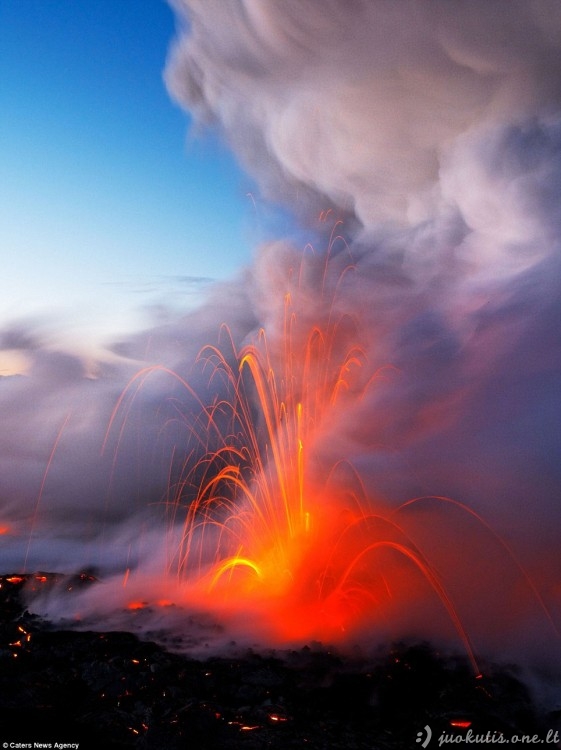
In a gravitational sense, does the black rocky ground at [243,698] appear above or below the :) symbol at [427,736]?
above

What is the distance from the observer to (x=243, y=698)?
2427 cm

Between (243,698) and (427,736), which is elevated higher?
(243,698)

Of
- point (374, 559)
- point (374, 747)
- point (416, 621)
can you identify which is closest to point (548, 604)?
point (416, 621)

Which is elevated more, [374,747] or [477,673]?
[477,673]

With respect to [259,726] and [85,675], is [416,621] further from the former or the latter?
[85,675]

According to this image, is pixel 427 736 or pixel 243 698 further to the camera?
pixel 243 698

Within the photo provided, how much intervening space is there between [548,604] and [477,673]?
10.8 metres

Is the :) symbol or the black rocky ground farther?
the black rocky ground

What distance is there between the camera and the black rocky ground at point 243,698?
1962 centimetres

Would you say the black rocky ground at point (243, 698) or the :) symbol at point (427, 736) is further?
the black rocky ground at point (243, 698)

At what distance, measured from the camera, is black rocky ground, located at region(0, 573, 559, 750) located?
64.4 ft

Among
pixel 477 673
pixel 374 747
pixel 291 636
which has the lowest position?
pixel 374 747

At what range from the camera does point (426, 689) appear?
25156mm

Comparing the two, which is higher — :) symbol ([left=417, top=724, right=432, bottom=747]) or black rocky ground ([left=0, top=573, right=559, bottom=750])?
black rocky ground ([left=0, top=573, right=559, bottom=750])
